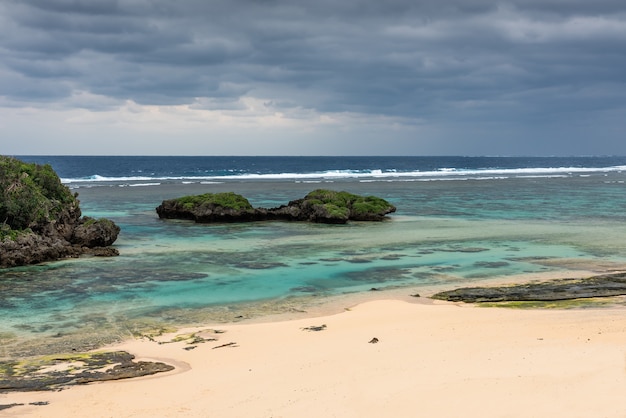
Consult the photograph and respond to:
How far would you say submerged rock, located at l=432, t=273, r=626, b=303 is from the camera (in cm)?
1517

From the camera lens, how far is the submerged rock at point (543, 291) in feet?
49.8

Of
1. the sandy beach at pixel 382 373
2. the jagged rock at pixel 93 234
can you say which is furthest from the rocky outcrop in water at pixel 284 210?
the sandy beach at pixel 382 373

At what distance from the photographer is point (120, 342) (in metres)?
12.1

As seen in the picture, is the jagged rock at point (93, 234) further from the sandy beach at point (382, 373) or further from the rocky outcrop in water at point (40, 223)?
the sandy beach at point (382, 373)

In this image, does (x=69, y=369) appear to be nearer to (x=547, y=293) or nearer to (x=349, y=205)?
(x=547, y=293)

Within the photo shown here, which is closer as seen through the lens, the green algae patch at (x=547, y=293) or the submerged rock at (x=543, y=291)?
the green algae patch at (x=547, y=293)

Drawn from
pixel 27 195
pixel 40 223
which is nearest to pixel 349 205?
pixel 40 223

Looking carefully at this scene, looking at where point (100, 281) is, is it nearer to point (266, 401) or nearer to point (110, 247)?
point (110, 247)

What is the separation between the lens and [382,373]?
941cm

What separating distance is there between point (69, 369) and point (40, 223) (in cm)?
1426

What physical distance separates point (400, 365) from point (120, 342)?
551cm

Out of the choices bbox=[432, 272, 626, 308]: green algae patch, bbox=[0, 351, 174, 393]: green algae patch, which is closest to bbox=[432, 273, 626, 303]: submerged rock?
bbox=[432, 272, 626, 308]: green algae patch

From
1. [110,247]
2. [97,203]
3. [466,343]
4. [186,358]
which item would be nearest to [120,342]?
[186,358]

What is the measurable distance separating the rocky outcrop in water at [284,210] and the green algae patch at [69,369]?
76.3 ft
